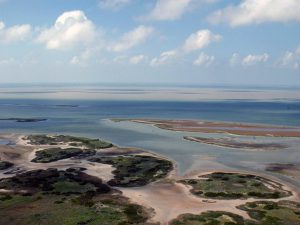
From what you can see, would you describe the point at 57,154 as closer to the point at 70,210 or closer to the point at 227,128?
the point at 70,210

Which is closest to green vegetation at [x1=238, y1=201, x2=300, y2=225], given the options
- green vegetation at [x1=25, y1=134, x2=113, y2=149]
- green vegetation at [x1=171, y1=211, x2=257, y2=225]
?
green vegetation at [x1=171, y1=211, x2=257, y2=225]

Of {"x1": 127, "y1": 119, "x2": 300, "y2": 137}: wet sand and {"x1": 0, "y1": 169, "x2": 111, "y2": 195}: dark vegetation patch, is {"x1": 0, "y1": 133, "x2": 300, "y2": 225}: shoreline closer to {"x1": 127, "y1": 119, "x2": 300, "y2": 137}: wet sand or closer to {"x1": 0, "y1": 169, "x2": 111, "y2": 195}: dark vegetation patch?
{"x1": 0, "y1": 169, "x2": 111, "y2": 195}: dark vegetation patch

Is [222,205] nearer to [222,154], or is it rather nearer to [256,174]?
[256,174]

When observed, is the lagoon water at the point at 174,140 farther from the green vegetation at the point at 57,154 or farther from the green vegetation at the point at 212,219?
the green vegetation at the point at 212,219

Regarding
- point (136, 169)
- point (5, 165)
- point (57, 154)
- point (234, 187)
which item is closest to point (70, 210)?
point (136, 169)

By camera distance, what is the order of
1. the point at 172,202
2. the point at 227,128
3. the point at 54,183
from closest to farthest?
the point at 172,202
the point at 54,183
the point at 227,128

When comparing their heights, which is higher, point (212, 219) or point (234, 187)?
point (212, 219)

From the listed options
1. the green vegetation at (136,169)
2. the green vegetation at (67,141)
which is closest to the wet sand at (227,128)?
the green vegetation at (67,141)
